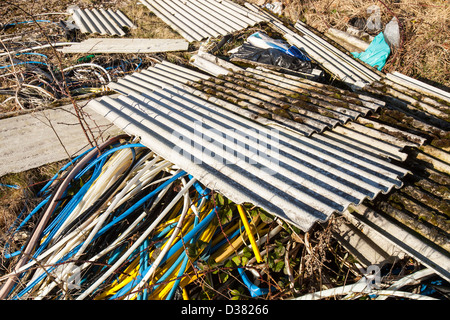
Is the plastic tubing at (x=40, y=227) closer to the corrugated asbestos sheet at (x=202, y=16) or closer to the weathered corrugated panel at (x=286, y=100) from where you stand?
the weathered corrugated panel at (x=286, y=100)

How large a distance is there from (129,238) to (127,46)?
5.97 metres

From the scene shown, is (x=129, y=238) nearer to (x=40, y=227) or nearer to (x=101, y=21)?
(x=40, y=227)

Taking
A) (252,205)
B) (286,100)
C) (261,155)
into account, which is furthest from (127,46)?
(252,205)

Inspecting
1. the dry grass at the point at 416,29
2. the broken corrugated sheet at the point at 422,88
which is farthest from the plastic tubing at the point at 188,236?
the dry grass at the point at 416,29

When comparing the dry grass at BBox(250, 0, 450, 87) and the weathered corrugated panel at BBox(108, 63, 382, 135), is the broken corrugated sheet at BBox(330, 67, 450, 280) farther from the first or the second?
the dry grass at BBox(250, 0, 450, 87)

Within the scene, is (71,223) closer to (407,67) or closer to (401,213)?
(401,213)

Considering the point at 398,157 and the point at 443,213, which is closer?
the point at 443,213

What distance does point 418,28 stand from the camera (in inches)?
259

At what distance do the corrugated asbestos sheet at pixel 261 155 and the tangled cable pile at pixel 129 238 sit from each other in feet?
1.08

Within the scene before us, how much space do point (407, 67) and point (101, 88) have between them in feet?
21.9

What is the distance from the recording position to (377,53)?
6.18 metres

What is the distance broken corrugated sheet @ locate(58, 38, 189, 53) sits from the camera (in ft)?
23.7

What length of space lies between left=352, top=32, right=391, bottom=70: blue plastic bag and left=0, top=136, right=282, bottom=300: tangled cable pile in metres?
4.91

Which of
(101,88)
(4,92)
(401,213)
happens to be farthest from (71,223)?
(4,92)
